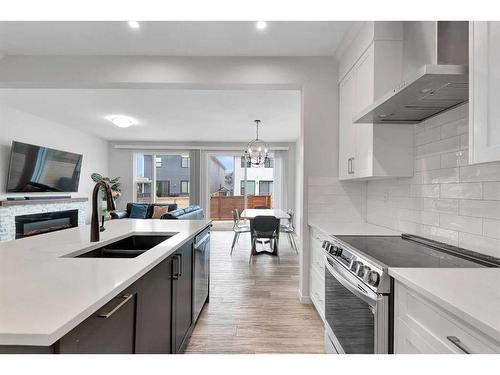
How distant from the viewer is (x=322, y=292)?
2443 mm

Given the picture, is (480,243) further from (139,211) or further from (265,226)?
(139,211)

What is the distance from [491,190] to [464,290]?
80 cm

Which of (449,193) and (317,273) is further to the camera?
(317,273)

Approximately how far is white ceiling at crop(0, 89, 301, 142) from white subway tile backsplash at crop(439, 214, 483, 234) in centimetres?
264

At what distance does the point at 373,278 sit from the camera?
1.27 meters

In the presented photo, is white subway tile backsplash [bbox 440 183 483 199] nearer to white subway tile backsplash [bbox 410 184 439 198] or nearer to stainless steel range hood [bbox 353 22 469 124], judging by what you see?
white subway tile backsplash [bbox 410 184 439 198]

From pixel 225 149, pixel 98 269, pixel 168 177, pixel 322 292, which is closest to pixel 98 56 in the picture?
pixel 98 269

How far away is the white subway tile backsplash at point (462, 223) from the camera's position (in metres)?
1.55

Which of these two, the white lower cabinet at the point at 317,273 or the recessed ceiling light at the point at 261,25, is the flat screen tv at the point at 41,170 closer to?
the recessed ceiling light at the point at 261,25

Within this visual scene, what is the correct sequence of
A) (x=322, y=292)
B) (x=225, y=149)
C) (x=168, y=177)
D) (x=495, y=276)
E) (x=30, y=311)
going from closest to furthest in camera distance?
(x=30, y=311), (x=495, y=276), (x=322, y=292), (x=225, y=149), (x=168, y=177)

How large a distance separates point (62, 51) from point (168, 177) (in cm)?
591

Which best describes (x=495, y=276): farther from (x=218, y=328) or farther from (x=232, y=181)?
(x=232, y=181)

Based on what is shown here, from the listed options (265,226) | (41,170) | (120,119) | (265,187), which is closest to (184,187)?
(265,187)
